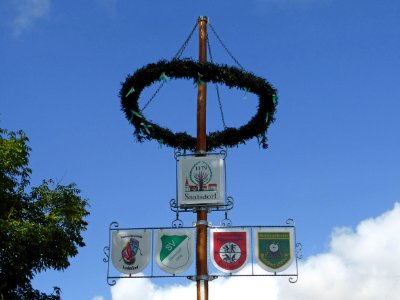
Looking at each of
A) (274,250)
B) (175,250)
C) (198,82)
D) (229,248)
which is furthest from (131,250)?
(198,82)

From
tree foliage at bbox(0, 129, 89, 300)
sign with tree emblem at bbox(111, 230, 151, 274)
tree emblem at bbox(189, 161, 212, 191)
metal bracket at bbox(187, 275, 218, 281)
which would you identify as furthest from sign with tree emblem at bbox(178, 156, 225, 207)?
tree foliage at bbox(0, 129, 89, 300)

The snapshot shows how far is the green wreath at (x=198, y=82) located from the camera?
11.5 m

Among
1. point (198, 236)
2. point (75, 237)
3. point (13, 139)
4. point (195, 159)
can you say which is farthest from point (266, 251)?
point (13, 139)

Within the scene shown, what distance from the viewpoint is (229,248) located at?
34.4 feet

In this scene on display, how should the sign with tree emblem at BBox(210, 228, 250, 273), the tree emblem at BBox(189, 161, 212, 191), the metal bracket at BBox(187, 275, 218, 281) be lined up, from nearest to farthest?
the metal bracket at BBox(187, 275, 218, 281), the sign with tree emblem at BBox(210, 228, 250, 273), the tree emblem at BBox(189, 161, 212, 191)

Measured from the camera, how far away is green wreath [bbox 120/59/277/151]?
1146 centimetres

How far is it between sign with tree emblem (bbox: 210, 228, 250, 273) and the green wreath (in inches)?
88.2

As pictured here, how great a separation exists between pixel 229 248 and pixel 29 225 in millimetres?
7951

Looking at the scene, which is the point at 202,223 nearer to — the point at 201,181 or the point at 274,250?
the point at 201,181

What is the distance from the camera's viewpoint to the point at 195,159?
11.1m

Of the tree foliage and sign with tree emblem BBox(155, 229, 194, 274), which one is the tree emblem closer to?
sign with tree emblem BBox(155, 229, 194, 274)

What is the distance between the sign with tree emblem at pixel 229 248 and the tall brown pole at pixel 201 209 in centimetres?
15

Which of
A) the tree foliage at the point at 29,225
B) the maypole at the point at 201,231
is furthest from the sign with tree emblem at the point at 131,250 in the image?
the tree foliage at the point at 29,225

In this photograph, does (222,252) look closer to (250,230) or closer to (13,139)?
(250,230)
